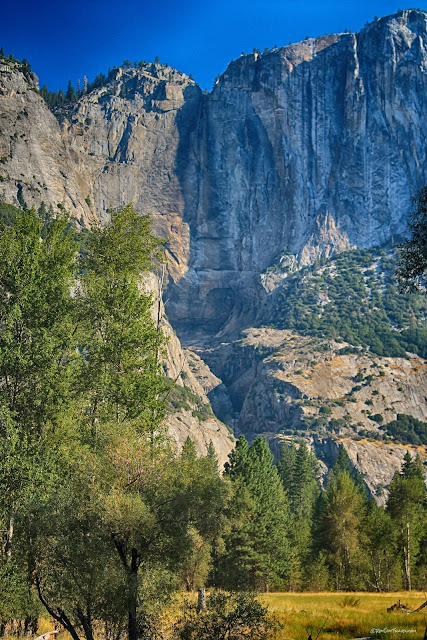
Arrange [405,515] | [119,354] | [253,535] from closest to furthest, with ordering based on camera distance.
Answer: [119,354], [253,535], [405,515]

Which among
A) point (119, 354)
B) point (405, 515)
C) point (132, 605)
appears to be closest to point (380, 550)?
point (405, 515)

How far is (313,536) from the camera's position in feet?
210

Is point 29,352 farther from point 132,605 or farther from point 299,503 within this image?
point 299,503

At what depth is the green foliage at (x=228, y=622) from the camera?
54.5 feet

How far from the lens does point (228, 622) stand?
16609mm

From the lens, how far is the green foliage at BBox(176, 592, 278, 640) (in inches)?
654

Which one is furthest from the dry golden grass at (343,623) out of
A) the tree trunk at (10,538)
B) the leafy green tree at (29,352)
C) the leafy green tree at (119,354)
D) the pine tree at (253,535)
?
the pine tree at (253,535)

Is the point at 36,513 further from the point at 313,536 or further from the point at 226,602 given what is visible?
the point at 313,536

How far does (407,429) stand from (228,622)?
527 ft

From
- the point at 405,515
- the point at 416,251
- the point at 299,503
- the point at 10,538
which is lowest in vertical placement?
the point at 299,503

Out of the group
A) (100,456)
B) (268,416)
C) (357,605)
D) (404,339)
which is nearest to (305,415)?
(268,416)

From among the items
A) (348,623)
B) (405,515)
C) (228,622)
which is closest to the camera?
(228,622)

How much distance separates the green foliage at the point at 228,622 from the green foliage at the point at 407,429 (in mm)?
155224

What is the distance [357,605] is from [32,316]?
20082 millimetres
